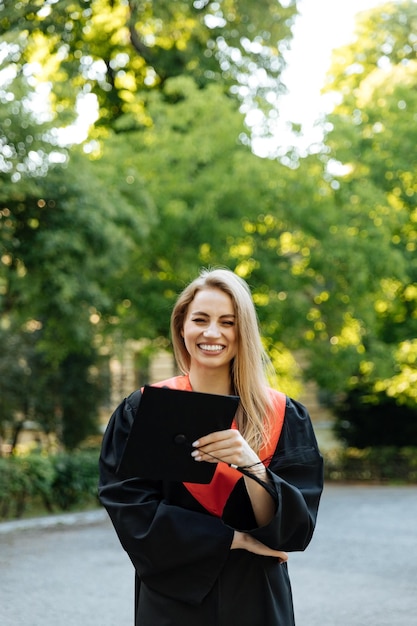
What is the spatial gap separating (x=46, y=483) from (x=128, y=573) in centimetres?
603

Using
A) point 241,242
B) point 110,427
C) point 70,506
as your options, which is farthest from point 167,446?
point 241,242

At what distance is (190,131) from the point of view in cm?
1952

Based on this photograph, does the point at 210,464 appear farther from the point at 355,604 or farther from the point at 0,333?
the point at 0,333

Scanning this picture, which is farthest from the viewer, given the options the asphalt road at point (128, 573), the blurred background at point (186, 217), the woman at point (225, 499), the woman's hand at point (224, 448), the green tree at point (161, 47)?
the green tree at point (161, 47)

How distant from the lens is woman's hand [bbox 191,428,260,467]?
9.42ft

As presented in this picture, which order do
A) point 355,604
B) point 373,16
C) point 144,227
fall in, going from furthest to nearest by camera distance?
1. point 373,16
2. point 144,227
3. point 355,604

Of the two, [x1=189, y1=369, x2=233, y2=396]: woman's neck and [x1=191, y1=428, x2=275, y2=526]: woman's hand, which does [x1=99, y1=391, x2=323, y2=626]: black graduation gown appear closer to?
[x1=191, y1=428, x2=275, y2=526]: woman's hand

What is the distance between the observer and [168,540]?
9.81ft

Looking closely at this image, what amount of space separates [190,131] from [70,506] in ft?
23.4

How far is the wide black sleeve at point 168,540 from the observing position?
9.82 ft

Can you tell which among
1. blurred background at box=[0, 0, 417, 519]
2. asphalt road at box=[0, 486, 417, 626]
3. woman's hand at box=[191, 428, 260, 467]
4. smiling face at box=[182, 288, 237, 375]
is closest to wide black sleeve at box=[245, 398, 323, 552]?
woman's hand at box=[191, 428, 260, 467]

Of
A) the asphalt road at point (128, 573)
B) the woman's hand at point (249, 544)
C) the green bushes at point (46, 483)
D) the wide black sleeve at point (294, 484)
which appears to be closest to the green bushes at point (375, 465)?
the asphalt road at point (128, 573)

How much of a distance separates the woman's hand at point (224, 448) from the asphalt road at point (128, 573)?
584cm

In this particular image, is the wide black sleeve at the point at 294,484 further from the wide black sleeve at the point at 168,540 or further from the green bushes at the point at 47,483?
the green bushes at the point at 47,483
